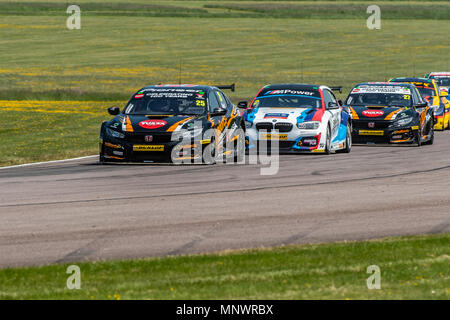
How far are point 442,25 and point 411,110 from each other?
218ft

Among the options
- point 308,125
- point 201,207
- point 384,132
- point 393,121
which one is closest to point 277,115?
point 308,125

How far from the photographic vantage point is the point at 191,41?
76.4 meters

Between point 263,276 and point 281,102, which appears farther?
point 281,102

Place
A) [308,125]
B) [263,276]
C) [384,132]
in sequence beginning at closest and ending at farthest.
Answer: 1. [263,276]
2. [308,125]
3. [384,132]

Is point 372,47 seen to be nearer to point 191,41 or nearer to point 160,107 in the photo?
point 191,41

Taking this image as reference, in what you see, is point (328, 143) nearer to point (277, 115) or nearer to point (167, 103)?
point (277, 115)

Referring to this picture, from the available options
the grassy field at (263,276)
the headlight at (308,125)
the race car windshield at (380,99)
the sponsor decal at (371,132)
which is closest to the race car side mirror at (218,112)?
Result: the headlight at (308,125)

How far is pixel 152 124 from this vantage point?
16938mm

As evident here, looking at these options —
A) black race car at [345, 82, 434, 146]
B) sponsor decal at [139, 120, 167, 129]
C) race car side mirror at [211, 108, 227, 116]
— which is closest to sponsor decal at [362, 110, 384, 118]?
black race car at [345, 82, 434, 146]

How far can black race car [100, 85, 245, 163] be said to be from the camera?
16.8 meters

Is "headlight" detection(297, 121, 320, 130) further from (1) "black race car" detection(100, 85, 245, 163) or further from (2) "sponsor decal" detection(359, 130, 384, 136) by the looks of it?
(2) "sponsor decal" detection(359, 130, 384, 136)

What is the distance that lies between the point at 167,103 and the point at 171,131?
1513 millimetres

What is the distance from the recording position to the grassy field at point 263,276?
7.70 m

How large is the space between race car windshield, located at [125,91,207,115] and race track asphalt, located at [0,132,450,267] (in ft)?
4.22
